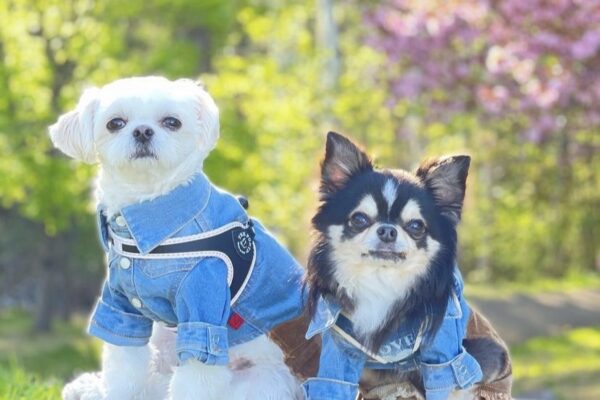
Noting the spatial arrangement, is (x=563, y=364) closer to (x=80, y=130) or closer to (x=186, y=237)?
(x=186, y=237)

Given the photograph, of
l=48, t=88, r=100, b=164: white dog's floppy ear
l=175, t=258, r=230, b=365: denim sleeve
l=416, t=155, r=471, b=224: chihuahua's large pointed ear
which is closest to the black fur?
l=416, t=155, r=471, b=224: chihuahua's large pointed ear

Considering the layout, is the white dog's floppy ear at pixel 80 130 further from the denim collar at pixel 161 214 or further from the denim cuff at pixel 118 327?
the denim cuff at pixel 118 327

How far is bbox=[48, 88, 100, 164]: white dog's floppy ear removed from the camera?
3.69 metres

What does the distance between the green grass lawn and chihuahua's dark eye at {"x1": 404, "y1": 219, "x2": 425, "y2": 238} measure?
211cm

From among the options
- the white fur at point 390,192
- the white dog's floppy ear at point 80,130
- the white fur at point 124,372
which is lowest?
the white fur at point 124,372

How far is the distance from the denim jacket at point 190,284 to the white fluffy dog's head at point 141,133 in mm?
78

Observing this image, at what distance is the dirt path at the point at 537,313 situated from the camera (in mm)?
11812

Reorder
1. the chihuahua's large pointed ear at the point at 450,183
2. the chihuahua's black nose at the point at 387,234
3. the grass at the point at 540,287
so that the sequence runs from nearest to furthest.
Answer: the chihuahua's black nose at the point at 387,234 < the chihuahua's large pointed ear at the point at 450,183 < the grass at the point at 540,287

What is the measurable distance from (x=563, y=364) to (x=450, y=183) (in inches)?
268

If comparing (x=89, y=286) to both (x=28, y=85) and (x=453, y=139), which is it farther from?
(x=453, y=139)

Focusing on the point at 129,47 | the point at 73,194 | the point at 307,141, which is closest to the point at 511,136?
the point at 307,141

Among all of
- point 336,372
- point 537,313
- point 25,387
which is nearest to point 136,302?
point 336,372

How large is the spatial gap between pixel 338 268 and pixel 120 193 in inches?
33.0

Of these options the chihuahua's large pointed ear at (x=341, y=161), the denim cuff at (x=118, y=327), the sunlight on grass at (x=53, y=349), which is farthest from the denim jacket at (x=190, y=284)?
the sunlight on grass at (x=53, y=349)
